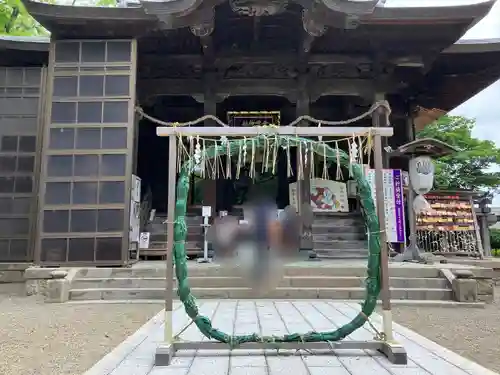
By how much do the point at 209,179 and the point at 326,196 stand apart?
11.2 feet

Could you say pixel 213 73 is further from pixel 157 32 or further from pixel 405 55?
pixel 405 55

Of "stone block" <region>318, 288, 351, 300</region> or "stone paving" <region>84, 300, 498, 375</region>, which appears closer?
"stone paving" <region>84, 300, 498, 375</region>

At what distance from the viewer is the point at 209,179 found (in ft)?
36.4

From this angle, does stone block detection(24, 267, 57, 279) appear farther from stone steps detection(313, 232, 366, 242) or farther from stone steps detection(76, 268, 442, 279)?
stone steps detection(313, 232, 366, 242)

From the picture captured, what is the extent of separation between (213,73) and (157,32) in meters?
1.89

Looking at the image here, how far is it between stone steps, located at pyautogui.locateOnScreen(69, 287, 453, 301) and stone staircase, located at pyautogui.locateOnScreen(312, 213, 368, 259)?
2.81 metres

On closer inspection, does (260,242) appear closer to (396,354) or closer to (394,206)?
(396,354)

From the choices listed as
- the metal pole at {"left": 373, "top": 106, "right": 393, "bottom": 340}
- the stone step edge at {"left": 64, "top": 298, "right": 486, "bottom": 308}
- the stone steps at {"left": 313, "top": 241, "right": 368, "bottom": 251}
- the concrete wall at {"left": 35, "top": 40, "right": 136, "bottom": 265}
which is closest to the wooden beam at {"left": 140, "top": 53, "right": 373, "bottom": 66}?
the concrete wall at {"left": 35, "top": 40, "right": 136, "bottom": 265}

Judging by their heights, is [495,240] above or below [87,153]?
below

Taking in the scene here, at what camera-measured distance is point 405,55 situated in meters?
9.95

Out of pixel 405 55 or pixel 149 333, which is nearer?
pixel 149 333

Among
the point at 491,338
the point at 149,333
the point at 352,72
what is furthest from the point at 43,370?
the point at 352,72

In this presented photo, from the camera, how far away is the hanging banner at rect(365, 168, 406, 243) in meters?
9.82

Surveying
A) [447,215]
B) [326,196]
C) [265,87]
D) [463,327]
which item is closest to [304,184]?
[326,196]
